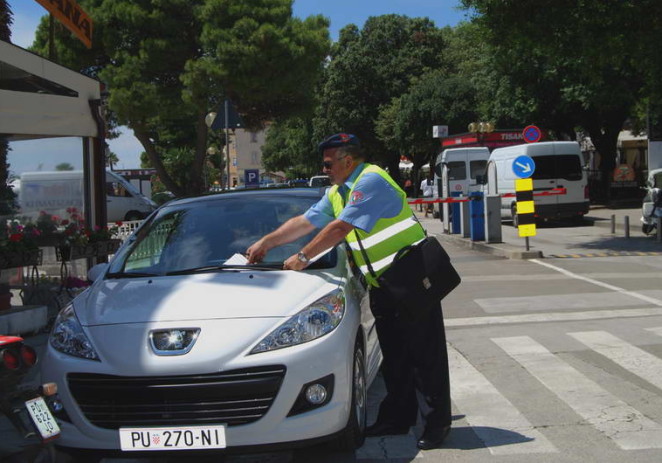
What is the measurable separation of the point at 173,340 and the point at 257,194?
6.25 ft

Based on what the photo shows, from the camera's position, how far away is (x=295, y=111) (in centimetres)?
3092

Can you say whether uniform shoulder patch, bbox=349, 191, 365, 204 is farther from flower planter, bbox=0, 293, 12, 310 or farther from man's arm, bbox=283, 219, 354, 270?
flower planter, bbox=0, 293, 12, 310

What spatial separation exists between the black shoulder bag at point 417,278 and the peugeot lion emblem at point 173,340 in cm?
115

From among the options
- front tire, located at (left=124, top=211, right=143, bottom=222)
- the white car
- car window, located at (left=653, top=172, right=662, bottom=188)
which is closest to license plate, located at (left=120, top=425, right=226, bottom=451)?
the white car

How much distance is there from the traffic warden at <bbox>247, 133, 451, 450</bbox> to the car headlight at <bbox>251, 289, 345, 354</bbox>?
0.34 metres

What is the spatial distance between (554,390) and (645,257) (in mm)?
9920

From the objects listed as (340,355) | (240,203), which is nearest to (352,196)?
(340,355)

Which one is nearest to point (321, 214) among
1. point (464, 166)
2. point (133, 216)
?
point (464, 166)

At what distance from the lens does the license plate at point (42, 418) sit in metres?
3.49

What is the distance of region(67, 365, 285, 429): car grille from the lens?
3826 mm

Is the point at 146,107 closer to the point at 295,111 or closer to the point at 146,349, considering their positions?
the point at 295,111

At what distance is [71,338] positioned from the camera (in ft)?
13.8

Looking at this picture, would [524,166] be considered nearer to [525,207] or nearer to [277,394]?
[525,207]

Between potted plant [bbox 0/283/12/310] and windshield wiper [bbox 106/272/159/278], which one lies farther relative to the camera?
potted plant [bbox 0/283/12/310]
